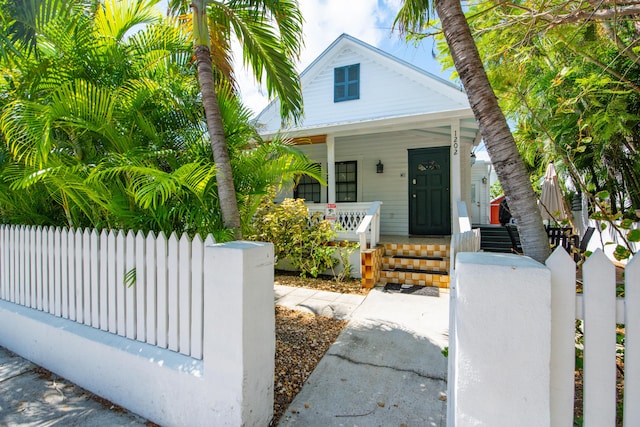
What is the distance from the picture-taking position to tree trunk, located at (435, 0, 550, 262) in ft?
5.59

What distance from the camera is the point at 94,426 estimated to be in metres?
2.13

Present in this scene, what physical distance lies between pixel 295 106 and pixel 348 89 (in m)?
5.46

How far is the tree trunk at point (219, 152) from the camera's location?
8.18 feet

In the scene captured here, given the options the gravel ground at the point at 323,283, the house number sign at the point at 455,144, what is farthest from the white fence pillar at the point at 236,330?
the house number sign at the point at 455,144

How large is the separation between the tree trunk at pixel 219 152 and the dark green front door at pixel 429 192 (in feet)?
22.4

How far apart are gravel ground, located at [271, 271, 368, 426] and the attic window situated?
21.5 feet

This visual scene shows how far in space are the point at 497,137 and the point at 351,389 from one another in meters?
2.19

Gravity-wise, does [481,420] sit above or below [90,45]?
below

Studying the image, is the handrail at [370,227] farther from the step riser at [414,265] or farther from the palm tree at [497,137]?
the palm tree at [497,137]

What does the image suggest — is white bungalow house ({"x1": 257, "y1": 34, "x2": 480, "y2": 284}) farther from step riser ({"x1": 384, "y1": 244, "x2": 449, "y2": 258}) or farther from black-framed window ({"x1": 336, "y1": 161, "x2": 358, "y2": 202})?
step riser ({"x1": 384, "y1": 244, "x2": 449, "y2": 258})

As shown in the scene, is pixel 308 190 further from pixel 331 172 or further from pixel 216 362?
pixel 216 362

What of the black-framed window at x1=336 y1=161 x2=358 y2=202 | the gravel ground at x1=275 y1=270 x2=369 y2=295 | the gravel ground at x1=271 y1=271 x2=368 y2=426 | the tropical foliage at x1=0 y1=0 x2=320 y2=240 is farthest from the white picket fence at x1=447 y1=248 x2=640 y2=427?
the black-framed window at x1=336 y1=161 x2=358 y2=202

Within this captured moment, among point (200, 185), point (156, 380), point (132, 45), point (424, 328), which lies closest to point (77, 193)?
point (200, 185)

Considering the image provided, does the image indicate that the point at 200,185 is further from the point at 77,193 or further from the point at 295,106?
the point at 295,106
